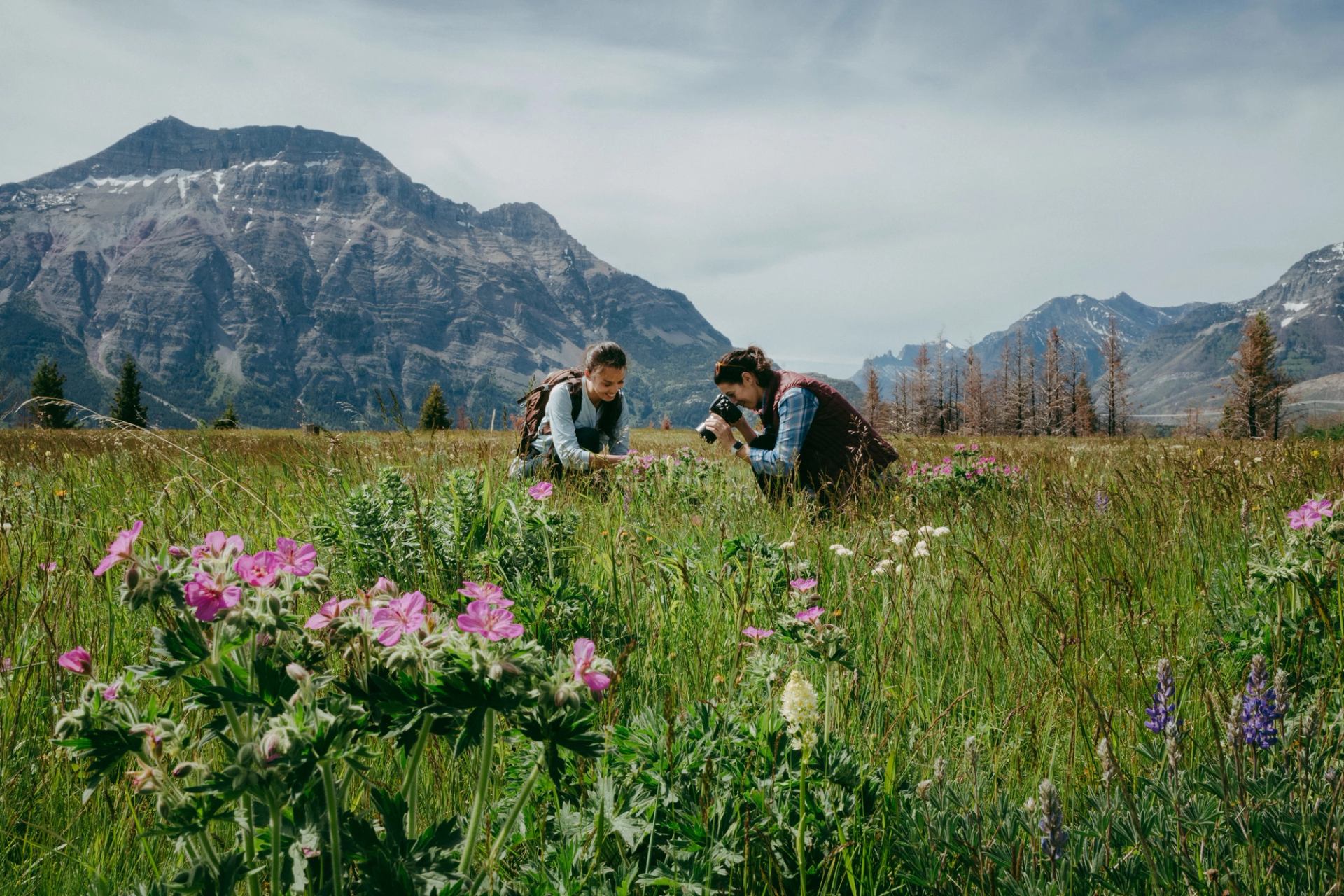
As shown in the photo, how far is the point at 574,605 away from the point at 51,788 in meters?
1.53

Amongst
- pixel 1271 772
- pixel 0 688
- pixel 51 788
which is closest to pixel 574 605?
pixel 51 788

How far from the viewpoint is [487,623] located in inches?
39.4

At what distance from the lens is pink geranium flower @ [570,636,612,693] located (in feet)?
3.25

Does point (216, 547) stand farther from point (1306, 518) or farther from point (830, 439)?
point (830, 439)

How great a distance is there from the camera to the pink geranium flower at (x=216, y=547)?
1053 mm

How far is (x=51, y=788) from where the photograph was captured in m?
1.87

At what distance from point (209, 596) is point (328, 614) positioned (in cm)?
16

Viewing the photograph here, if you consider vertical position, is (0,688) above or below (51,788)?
above

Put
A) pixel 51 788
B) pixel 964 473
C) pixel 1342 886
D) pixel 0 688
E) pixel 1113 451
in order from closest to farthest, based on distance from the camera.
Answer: pixel 1342 886, pixel 51 788, pixel 0 688, pixel 964 473, pixel 1113 451

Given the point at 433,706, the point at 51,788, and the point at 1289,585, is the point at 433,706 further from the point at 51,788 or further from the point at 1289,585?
the point at 1289,585

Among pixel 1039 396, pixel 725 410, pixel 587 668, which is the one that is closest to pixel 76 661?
pixel 587 668

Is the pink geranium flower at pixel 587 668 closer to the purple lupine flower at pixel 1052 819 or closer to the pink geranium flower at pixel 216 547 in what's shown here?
the pink geranium flower at pixel 216 547

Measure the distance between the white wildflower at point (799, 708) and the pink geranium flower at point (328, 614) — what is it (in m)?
0.91

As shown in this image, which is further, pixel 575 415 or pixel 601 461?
pixel 575 415
